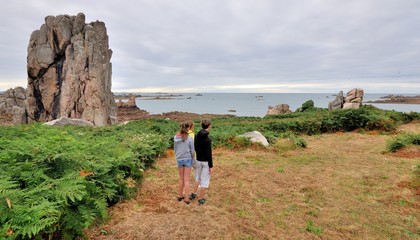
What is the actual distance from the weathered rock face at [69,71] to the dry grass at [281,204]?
19.9 meters

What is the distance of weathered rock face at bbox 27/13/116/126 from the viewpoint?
27609mm

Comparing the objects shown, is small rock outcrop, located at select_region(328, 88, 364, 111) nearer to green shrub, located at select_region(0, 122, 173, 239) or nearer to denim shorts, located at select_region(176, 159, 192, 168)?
denim shorts, located at select_region(176, 159, 192, 168)

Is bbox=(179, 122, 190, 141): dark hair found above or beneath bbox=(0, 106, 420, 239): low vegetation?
above

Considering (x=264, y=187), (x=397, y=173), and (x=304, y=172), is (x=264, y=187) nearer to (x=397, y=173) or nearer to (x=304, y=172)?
(x=304, y=172)

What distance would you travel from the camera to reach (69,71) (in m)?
27.8

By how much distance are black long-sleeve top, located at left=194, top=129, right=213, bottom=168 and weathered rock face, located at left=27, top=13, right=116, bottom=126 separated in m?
24.3

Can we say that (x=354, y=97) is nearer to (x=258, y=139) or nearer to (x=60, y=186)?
(x=258, y=139)

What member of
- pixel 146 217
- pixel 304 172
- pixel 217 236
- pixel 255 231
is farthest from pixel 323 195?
pixel 146 217

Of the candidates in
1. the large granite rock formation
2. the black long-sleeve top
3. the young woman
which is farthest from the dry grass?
the large granite rock formation

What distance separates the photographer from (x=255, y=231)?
5.32 m

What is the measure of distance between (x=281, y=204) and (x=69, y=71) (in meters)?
27.8

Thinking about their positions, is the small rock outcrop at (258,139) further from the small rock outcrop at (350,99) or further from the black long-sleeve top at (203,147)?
the small rock outcrop at (350,99)

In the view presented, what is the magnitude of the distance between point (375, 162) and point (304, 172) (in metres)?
3.85

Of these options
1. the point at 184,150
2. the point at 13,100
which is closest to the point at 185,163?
the point at 184,150
